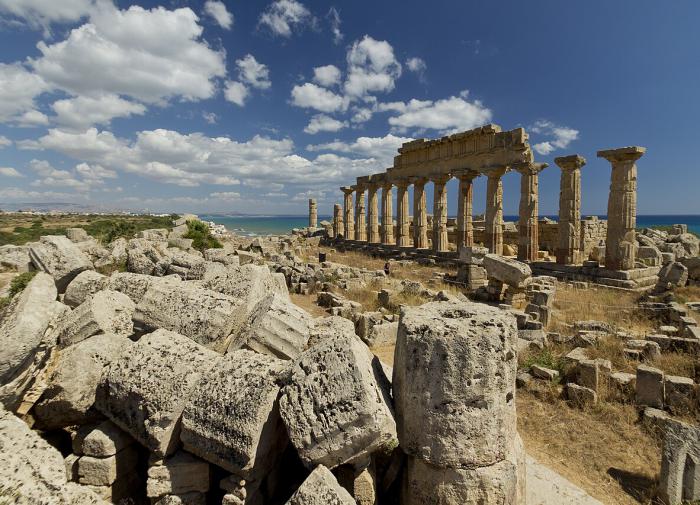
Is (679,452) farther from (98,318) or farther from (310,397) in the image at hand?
(98,318)

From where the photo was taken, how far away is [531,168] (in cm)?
1941

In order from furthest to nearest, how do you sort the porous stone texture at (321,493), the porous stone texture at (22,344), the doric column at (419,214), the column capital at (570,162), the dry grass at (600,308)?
the doric column at (419,214)
the column capital at (570,162)
the dry grass at (600,308)
the porous stone texture at (22,344)
the porous stone texture at (321,493)

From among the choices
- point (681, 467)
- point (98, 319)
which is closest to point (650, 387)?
point (681, 467)

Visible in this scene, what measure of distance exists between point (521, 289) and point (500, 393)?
10.3 m

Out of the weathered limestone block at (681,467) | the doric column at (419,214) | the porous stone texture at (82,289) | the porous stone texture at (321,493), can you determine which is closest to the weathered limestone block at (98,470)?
the porous stone texture at (321,493)

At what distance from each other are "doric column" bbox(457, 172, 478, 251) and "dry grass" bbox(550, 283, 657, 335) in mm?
8137

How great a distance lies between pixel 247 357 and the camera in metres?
3.94

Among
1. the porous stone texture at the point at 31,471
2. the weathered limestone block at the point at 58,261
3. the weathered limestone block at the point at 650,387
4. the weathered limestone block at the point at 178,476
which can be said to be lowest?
the weathered limestone block at the point at 650,387

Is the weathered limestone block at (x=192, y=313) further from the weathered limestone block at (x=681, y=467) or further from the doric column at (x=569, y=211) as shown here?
the doric column at (x=569, y=211)

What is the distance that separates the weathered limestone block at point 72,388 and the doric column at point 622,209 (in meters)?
18.5

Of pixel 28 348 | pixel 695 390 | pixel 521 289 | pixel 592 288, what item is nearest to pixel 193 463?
pixel 28 348

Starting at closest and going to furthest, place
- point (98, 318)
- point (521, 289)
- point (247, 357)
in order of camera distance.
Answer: point (247, 357), point (98, 318), point (521, 289)

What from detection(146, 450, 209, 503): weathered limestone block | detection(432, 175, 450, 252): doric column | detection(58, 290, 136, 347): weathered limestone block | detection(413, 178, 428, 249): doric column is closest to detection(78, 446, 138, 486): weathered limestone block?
detection(146, 450, 209, 503): weathered limestone block

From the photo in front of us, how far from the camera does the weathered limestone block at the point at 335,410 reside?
10.5 feet
